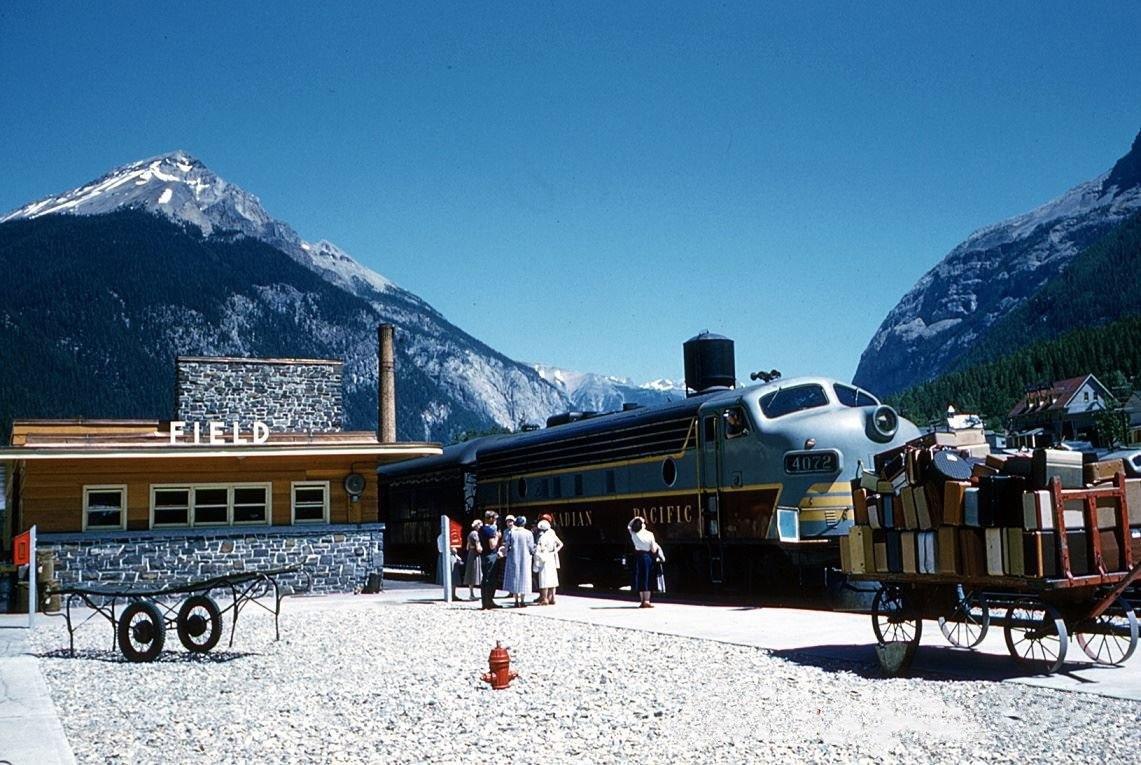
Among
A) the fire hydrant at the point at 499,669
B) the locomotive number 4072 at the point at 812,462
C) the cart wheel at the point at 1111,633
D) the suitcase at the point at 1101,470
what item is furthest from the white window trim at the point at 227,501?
A: the suitcase at the point at 1101,470

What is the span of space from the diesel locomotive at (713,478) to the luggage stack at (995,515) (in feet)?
21.0

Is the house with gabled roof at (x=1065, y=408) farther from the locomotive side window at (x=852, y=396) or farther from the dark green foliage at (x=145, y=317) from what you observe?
the locomotive side window at (x=852, y=396)

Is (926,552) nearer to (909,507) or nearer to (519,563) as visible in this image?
(909,507)

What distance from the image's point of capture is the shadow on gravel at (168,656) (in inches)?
456

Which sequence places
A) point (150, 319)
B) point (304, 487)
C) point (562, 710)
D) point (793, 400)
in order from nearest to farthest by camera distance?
1. point (562, 710)
2. point (793, 400)
3. point (304, 487)
4. point (150, 319)

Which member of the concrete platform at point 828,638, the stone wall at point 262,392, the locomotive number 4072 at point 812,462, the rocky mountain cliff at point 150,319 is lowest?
the concrete platform at point 828,638

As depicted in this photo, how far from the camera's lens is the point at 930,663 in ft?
32.2

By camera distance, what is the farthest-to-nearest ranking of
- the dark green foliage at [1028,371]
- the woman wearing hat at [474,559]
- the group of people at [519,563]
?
the dark green foliage at [1028,371] < the woman wearing hat at [474,559] < the group of people at [519,563]

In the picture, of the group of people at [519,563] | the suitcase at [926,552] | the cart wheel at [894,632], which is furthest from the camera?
the group of people at [519,563]

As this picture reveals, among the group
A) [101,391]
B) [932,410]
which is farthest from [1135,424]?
[101,391]

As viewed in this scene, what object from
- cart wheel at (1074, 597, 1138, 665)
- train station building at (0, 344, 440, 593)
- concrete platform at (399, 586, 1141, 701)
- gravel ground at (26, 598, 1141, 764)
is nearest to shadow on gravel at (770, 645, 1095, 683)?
concrete platform at (399, 586, 1141, 701)

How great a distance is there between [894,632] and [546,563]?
29.0ft

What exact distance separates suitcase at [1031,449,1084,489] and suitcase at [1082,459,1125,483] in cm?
7

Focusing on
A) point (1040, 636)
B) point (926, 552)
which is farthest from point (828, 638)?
point (1040, 636)
